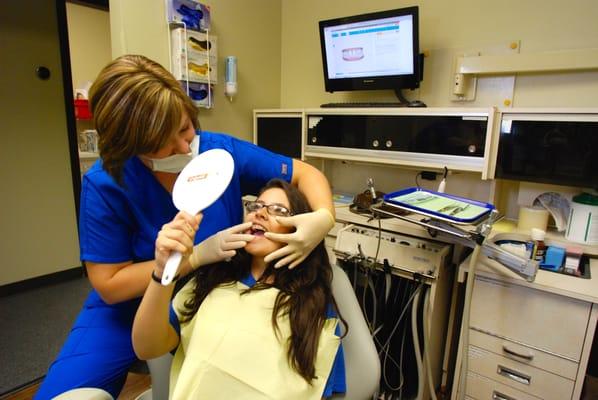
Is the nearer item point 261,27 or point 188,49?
point 188,49

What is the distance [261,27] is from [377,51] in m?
0.92

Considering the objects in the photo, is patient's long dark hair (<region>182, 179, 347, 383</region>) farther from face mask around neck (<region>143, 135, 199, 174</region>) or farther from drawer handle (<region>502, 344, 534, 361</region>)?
drawer handle (<region>502, 344, 534, 361</region>)

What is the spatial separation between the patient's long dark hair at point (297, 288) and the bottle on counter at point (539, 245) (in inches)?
35.4

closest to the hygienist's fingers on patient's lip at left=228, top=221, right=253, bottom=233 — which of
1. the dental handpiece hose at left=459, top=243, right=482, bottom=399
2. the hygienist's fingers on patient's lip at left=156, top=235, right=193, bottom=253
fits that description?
the hygienist's fingers on patient's lip at left=156, top=235, right=193, bottom=253

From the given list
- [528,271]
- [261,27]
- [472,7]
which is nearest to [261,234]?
[528,271]

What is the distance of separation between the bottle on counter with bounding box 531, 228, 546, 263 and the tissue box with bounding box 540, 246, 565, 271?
0.07 ft

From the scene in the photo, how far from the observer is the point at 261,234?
1022mm

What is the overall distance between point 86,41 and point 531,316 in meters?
3.89

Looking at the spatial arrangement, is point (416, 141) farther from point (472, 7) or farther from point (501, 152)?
point (472, 7)

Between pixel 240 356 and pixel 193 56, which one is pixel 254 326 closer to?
pixel 240 356

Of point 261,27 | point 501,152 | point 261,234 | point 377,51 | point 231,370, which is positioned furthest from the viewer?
point 261,27

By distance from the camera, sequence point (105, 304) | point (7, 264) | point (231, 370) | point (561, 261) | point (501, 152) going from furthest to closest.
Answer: point (7, 264) → point (501, 152) → point (561, 261) → point (105, 304) → point (231, 370)

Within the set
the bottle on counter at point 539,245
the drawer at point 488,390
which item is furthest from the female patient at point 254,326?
the bottle on counter at point 539,245

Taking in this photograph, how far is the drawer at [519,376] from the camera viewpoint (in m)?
1.25
